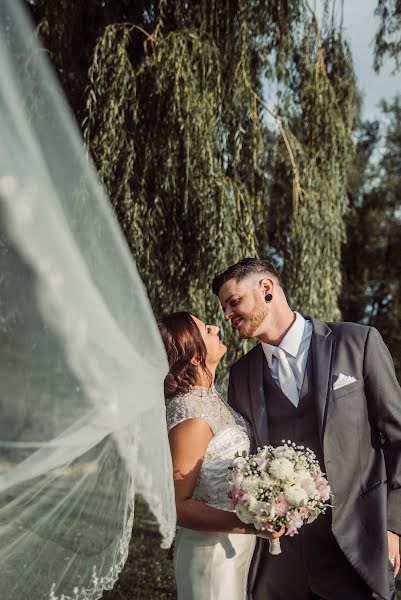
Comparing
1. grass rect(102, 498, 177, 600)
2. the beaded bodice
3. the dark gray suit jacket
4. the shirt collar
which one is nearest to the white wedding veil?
the beaded bodice

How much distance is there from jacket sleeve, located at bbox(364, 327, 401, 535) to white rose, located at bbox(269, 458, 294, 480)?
0.55m

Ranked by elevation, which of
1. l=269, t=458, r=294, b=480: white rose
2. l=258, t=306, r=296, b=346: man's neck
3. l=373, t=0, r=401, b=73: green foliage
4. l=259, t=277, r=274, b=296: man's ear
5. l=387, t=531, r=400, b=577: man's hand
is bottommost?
l=387, t=531, r=400, b=577: man's hand

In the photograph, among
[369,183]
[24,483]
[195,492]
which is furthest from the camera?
[369,183]

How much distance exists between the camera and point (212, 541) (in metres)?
2.69

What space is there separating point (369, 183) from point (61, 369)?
49.1ft

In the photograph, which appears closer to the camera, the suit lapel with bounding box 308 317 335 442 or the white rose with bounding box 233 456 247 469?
the white rose with bounding box 233 456 247 469

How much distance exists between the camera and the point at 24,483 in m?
1.83

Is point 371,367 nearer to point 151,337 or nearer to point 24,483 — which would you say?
point 151,337

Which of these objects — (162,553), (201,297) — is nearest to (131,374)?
(201,297)

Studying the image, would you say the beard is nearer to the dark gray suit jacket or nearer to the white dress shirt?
the white dress shirt

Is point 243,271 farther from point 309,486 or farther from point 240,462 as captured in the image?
point 309,486

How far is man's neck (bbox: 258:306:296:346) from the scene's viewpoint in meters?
3.07

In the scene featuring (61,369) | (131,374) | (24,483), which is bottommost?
(24,483)

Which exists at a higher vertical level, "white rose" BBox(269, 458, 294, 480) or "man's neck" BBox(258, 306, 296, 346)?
"man's neck" BBox(258, 306, 296, 346)
